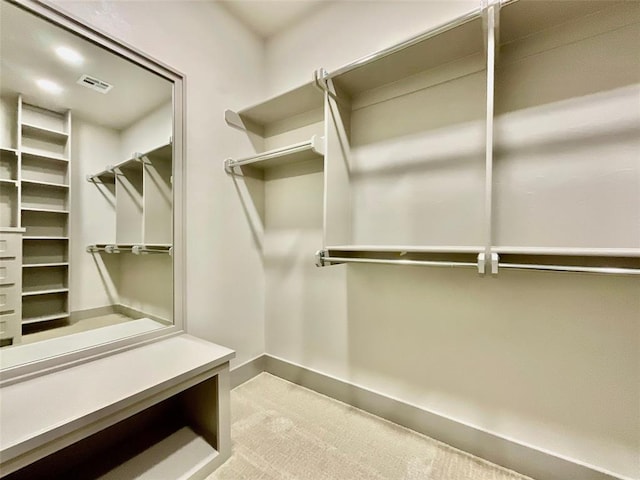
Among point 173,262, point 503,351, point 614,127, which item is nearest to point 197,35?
point 173,262

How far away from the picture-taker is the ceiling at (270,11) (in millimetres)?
1758

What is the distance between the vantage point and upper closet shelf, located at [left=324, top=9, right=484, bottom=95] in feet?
3.56

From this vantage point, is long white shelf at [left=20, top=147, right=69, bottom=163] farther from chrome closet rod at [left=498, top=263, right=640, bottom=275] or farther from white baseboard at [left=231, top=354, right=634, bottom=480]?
chrome closet rod at [left=498, top=263, right=640, bottom=275]

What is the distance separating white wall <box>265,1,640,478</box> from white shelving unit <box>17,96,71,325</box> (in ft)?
3.84

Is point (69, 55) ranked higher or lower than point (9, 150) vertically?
higher

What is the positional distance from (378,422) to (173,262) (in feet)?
4.92

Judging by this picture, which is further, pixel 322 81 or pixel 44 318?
pixel 322 81

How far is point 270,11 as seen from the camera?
1824mm

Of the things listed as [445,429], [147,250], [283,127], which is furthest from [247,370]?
[283,127]

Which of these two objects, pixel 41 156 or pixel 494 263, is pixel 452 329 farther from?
pixel 41 156

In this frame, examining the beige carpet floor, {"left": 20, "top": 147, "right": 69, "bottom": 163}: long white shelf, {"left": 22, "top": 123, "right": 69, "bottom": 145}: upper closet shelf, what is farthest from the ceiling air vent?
the beige carpet floor

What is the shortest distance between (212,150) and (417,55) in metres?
1.30

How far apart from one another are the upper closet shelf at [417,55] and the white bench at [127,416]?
60.9 inches

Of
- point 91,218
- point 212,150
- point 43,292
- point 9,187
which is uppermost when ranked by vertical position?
point 212,150
